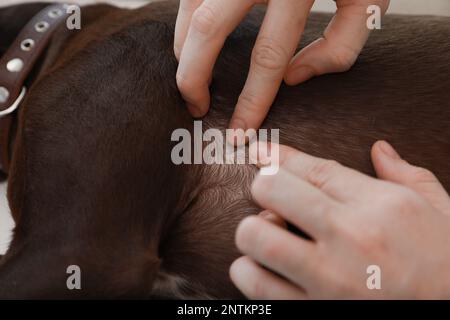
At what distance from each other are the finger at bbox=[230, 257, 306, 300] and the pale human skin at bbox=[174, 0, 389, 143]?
0.26 meters

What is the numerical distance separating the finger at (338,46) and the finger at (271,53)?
52 millimetres

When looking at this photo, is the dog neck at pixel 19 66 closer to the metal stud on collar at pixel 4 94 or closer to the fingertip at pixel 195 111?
the metal stud on collar at pixel 4 94

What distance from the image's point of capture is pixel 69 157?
2.77 ft

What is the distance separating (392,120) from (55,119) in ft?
1.71

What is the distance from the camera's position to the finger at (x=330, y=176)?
63cm

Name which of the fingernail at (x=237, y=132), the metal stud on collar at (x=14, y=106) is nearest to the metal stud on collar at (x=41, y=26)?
the metal stud on collar at (x=14, y=106)

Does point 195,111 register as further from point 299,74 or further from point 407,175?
point 407,175

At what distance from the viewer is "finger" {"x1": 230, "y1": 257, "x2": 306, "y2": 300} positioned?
0.63 meters

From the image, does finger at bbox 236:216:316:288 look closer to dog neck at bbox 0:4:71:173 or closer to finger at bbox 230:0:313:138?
finger at bbox 230:0:313:138

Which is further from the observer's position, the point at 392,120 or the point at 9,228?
the point at 9,228

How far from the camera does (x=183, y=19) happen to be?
2.77 ft

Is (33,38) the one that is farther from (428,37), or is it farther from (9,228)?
(428,37)

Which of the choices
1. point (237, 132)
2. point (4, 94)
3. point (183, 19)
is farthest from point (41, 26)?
point (237, 132)
